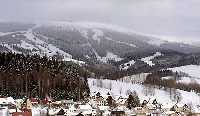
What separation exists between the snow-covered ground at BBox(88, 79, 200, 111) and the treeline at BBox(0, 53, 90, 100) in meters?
17.1

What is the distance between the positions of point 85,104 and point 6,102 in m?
18.6

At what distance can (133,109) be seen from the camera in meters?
97.9

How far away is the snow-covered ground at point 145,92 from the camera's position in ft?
426

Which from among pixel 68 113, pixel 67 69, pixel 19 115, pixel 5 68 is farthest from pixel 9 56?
pixel 19 115

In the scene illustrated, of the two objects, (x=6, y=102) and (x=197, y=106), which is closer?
(x=6, y=102)

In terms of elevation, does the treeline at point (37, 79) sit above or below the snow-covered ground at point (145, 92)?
above

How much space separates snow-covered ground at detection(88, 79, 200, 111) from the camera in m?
130

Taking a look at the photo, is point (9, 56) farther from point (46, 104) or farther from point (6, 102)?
point (6, 102)

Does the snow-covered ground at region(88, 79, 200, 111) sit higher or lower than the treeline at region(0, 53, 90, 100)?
lower

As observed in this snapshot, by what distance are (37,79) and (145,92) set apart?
1795 inches

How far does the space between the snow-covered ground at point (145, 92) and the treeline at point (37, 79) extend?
17.1 meters

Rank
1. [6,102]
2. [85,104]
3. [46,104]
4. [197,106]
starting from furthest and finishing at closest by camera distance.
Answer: [197,106] < [85,104] < [46,104] < [6,102]

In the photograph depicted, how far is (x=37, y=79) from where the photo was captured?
327 feet

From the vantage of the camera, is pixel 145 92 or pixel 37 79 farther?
pixel 145 92
